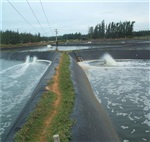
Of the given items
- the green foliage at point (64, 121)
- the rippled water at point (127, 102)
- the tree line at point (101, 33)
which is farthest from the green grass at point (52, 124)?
the tree line at point (101, 33)

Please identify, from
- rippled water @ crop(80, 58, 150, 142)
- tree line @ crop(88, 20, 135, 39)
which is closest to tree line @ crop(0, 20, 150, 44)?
tree line @ crop(88, 20, 135, 39)

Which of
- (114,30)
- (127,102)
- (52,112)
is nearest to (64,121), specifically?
(52,112)

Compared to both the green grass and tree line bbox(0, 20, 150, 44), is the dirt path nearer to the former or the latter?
the green grass

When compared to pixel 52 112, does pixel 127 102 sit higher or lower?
lower

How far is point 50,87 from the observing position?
19125mm

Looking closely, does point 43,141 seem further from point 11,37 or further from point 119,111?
point 11,37

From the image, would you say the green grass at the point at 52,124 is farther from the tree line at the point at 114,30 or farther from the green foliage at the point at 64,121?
the tree line at the point at 114,30

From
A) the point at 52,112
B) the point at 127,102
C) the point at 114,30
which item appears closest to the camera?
the point at 52,112

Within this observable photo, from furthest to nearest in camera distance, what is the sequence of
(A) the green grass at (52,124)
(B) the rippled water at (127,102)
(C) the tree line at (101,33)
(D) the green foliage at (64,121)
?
(C) the tree line at (101,33) → (B) the rippled water at (127,102) → (A) the green grass at (52,124) → (D) the green foliage at (64,121)

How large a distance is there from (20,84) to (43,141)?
20.9m

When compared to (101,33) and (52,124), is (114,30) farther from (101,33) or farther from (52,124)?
(52,124)

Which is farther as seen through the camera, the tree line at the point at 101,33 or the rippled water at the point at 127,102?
the tree line at the point at 101,33

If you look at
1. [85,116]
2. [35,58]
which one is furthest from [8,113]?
[35,58]

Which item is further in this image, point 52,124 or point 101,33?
point 101,33
